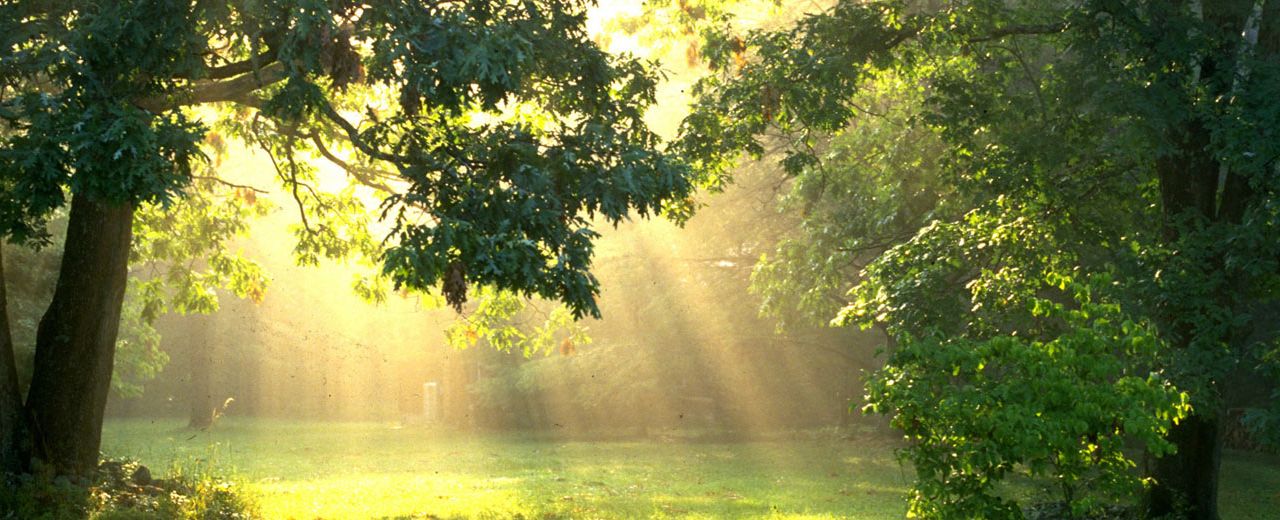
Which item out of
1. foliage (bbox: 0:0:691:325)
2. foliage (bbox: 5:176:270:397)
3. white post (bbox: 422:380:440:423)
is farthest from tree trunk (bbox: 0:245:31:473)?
white post (bbox: 422:380:440:423)

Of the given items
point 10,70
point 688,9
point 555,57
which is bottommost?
point 10,70

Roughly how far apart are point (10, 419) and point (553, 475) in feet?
45.1

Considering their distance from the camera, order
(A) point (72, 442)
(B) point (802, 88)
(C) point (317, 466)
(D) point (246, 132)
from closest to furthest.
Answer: (A) point (72, 442)
(B) point (802, 88)
(D) point (246, 132)
(C) point (317, 466)

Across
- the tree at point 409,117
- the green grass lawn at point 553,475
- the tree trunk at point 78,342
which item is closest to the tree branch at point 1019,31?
the tree at point 409,117

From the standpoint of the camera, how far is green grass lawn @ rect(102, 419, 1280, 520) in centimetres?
1769

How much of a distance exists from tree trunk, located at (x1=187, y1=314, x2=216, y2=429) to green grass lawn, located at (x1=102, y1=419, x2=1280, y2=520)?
1005 millimetres

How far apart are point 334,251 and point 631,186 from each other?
1011 cm

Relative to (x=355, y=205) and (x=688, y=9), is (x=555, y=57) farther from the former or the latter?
(x=355, y=205)

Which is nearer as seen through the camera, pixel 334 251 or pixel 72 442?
pixel 72 442

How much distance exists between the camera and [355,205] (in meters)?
20.0

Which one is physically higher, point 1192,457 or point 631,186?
point 631,186

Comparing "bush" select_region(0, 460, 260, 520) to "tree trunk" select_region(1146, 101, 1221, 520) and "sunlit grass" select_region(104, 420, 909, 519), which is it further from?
"tree trunk" select_region(1146, 101, 1221, 520)

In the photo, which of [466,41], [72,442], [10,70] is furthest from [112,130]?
[72,442]

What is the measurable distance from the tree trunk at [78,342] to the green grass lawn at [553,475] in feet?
8.35
